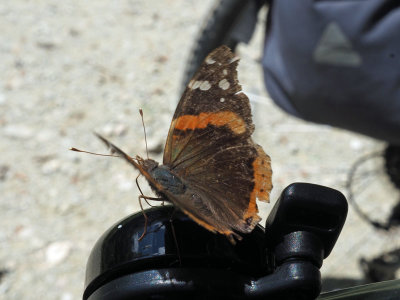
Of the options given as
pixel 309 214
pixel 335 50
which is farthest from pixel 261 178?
pixel 335 50

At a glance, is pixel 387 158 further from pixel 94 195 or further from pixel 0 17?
pixel 0 17

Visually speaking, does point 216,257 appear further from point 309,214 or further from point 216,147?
point 216,147

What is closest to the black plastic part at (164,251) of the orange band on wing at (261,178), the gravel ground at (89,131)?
the orange band on wing at (261,178)

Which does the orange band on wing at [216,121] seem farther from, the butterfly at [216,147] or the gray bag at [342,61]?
the gray bag at [342,61]

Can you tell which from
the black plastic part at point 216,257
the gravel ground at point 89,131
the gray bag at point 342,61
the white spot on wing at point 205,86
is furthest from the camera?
the gravel ground at point 89,131

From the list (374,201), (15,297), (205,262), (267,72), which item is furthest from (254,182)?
(374,201)

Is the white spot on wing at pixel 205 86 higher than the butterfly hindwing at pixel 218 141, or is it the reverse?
the white spot on wing at pixel 205 86

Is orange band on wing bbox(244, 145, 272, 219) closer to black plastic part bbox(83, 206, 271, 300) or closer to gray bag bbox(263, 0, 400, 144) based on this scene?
black plastic part bbox(83, 206, 271, 300)

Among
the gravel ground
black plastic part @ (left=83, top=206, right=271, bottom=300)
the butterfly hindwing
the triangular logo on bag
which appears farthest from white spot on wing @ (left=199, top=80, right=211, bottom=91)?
the gravel ground
